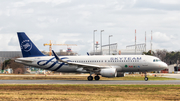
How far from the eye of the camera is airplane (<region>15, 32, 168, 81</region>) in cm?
4569

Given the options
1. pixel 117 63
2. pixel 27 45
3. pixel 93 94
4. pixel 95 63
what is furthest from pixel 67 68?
pixel 93 94

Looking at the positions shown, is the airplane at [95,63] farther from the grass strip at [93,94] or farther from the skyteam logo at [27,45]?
the grass strip at [93,94]

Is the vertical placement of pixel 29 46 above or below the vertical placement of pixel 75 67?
above

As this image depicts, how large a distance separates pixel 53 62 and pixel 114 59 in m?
10.9

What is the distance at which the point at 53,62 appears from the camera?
50156 millimetres

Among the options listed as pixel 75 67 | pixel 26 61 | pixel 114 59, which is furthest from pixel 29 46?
pixel 114 59

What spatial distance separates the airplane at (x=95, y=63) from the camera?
4569cm

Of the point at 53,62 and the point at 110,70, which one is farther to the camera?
the point at 53,62

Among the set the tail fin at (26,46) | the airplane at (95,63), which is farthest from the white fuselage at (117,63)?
the tail fin at (26,46)

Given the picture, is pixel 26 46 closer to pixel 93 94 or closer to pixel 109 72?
pixel 109 72

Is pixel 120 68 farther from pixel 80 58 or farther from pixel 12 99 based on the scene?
pixel 12 99

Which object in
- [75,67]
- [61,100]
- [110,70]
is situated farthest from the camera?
[75,67]

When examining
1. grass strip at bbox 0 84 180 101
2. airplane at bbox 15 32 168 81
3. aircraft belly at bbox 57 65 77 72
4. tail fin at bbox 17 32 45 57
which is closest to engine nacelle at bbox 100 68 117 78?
airplane at bbox 15 32 168 81

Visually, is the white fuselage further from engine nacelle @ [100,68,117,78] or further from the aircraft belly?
engine nacelle @ [100,68,117,78]
